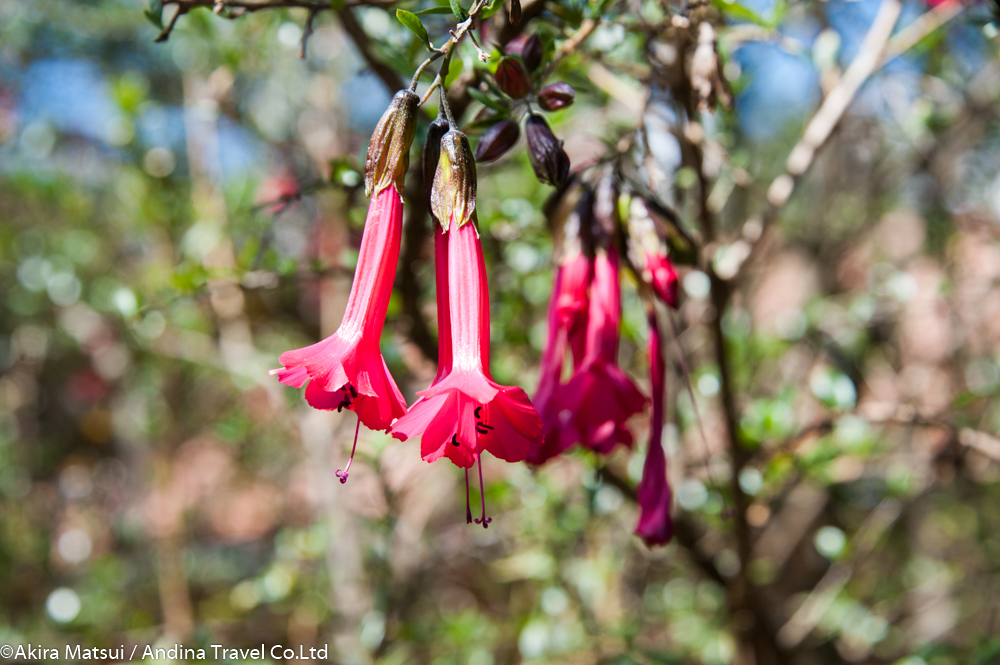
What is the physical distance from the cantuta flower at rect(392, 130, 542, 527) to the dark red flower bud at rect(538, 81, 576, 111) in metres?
Answer: 0.11

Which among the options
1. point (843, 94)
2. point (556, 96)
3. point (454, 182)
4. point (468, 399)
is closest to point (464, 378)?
point (468, 399)

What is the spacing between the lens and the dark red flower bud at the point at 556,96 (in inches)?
21.8

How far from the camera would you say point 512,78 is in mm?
543

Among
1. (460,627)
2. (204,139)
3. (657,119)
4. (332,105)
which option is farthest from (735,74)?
(204,139)

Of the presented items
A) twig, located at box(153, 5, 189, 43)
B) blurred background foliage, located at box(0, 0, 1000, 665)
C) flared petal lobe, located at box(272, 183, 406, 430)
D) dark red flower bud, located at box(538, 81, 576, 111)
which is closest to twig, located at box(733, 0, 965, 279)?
blurred background foliage, located at box(0, 0, 1000, 665)

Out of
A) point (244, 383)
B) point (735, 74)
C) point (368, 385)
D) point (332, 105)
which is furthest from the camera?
point (332, 105)

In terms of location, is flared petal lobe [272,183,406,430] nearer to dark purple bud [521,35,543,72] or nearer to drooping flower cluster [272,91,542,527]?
drooping flower cluster [272,91,542,527]

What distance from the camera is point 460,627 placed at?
4.73 ft

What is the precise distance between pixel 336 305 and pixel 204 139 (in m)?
0.57

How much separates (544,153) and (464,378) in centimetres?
20

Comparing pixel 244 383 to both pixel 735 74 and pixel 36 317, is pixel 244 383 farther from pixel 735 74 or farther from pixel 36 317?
pixel 36 317

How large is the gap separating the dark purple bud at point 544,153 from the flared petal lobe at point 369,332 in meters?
0.12

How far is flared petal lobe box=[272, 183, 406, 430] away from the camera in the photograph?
53 cm

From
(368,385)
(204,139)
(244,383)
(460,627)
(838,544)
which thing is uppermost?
(368,385)
